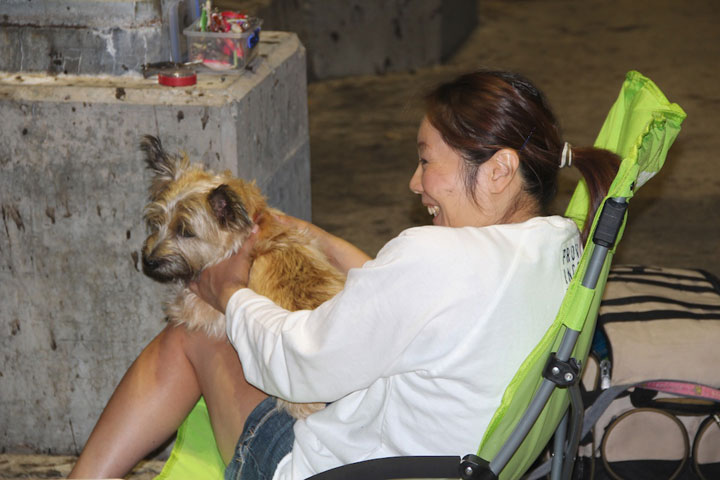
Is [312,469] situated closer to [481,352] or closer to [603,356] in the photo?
[481,352]

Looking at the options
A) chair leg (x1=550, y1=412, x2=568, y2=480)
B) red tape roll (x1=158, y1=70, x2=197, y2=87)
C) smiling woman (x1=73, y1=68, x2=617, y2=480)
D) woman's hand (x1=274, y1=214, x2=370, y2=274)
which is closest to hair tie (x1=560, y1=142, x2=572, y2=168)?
smiling woman (x1=73, y1=68, x2=617, y2=480)

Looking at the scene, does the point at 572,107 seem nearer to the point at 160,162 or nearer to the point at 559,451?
the point at 160,162

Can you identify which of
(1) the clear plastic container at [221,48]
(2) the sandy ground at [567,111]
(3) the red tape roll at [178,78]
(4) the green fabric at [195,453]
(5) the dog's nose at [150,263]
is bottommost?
(2) the sandy ground at [567,111]

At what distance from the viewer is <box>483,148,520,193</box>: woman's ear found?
1748 mm

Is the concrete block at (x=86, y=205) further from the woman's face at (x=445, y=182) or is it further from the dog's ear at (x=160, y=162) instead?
the woman's face at (x=445, y=182)

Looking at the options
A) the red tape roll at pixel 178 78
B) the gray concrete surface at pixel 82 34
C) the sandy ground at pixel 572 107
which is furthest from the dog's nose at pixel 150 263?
the sandy ground at pixel 572 107

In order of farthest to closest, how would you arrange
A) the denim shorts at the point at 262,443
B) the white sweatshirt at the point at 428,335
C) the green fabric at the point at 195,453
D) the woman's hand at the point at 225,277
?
1. the green fabric at the point at 195,453
2. the woman's hand at the point at 225,277
3. the denim shorts at the point at 262,443
4. the white sweatshirt at the point at 428,335

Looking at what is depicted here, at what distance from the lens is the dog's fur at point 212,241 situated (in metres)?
2.22

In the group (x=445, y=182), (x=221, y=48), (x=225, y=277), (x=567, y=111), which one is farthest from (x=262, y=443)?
(x=567, y=111)

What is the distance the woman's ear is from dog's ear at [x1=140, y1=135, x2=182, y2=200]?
3.42 feet

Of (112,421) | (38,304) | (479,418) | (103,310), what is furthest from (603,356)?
(38,304)

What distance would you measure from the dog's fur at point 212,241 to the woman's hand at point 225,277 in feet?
0.08

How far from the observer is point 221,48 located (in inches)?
110

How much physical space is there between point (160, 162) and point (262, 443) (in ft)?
2.94
